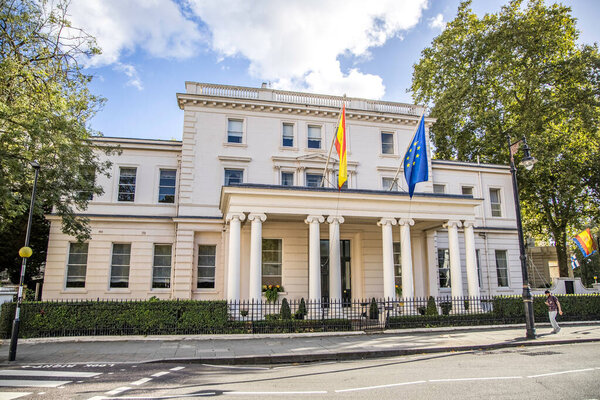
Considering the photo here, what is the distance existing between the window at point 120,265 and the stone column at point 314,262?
1118cm

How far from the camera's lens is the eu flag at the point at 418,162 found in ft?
56.2

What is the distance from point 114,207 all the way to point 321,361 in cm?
1662

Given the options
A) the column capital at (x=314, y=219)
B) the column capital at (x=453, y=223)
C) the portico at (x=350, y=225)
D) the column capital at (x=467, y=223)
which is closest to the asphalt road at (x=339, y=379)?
the portico at (x=350, y=225)

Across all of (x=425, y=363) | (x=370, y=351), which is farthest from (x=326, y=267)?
(x=425, y=363)

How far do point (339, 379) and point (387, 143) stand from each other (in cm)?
1947

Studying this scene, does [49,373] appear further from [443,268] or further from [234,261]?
[443,268]

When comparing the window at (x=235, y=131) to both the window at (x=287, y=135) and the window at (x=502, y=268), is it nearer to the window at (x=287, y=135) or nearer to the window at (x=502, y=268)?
the window at (x=287, y=135)

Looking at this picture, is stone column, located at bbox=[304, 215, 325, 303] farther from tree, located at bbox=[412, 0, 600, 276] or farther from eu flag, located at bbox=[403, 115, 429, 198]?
tree, located at bbox=[412, 0, 600, 276]

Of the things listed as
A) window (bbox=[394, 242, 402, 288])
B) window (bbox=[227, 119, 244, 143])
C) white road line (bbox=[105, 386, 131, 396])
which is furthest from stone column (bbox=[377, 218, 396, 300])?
white road line (bbox=[105, 386, 131, 396])

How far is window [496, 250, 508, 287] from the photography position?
1055 inches

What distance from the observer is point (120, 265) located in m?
22.0

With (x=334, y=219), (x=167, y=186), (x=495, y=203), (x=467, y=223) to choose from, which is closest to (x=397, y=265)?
(x=467, y=223)

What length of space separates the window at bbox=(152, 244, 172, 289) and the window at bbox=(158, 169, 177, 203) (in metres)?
2.82

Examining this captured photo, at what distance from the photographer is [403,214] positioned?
19.4m
